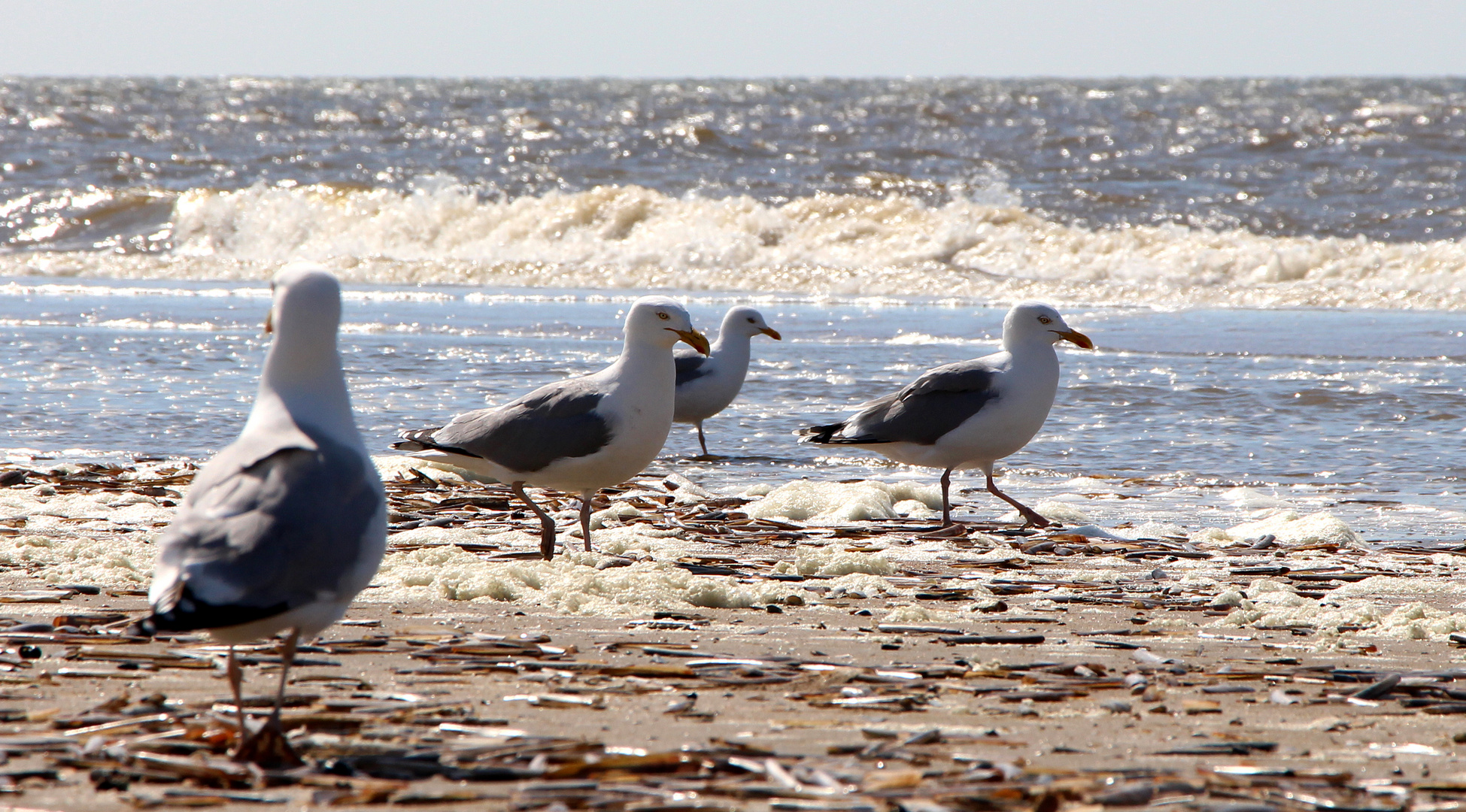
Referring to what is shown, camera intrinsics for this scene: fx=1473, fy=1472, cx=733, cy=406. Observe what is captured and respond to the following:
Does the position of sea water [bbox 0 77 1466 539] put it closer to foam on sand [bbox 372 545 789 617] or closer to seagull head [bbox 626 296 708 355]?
seagull head [bbox 626 296 708 355]

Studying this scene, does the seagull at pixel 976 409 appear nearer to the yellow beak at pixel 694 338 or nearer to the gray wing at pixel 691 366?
the yellow beak at pixel 694 338

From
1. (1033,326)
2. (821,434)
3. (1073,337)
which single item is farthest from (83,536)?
(1073,337)

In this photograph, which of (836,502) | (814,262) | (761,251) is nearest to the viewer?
(836,502)

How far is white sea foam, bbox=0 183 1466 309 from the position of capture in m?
17.6

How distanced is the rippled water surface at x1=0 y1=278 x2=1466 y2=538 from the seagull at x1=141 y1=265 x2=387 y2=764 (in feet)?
14.1

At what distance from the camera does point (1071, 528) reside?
6.25 metres

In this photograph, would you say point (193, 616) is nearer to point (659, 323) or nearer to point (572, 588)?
point (572, 588)

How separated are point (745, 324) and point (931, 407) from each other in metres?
2.58

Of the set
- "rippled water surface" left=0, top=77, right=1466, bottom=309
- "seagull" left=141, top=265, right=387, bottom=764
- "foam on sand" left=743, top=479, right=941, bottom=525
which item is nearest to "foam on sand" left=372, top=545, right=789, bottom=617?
"seagull" left=141, top=265, right=387, bottom=764

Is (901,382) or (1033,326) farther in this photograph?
(901,382)

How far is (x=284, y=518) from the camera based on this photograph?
9.39 ft

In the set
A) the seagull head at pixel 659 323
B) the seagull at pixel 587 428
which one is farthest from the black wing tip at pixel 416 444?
the seagull head at pixel 659 323

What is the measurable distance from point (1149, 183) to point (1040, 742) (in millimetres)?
23377

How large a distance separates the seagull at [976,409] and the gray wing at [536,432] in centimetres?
175
